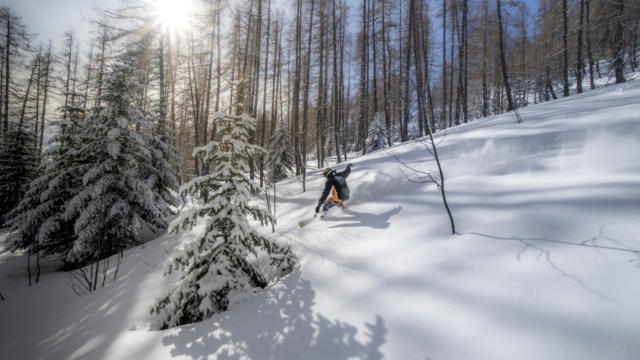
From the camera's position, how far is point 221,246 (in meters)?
3.29

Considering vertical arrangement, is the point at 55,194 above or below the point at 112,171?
below

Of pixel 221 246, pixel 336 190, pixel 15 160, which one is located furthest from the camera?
pixel 15 160

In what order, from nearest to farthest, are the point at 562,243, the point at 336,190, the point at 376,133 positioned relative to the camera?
the point at 562,243 < the point at 336,190 < the point at 376,133

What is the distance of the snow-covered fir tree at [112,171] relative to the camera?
18.9 ft

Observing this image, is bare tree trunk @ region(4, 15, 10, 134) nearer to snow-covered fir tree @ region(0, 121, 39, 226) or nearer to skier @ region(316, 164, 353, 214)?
snow-covered fir tree @ region(0, 121, 39, 226)

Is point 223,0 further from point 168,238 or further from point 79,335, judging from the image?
point 79,335

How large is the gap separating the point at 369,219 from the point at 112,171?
281 inches

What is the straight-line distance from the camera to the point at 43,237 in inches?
236

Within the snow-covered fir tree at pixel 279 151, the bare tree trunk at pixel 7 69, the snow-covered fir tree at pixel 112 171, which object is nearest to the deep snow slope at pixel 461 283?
the snow-covered fir tree at pixel 112 171

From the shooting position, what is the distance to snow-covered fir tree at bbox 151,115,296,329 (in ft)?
9.95

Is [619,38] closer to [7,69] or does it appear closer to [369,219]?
[369,219]

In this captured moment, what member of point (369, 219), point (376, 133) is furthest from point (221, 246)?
point (376, 133)

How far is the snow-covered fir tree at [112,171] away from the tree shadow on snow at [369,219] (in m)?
5.77

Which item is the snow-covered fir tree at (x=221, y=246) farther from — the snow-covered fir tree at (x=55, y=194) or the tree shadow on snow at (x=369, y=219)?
the snow-covered fir tree at (x=55, y=194)
